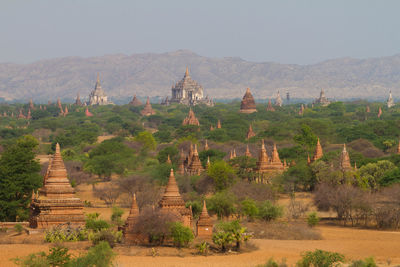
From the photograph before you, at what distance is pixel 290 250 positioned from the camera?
32.2m

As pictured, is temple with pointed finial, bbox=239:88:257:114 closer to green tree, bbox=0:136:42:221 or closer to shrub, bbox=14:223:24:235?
green tree, bbox=0:136:42:221

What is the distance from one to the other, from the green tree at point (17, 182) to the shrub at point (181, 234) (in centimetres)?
908

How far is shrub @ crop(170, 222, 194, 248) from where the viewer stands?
30.8m

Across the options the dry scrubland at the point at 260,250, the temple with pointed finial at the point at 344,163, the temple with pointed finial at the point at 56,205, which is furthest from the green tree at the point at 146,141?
the temple with pointed finial at the point at 56,205

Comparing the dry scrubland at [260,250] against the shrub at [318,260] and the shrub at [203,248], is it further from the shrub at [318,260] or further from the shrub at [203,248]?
the shrub at [318,260]

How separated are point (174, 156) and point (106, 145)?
7.32 m

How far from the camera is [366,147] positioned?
75000 millimetres

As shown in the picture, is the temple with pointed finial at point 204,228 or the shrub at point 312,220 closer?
the temple with pointed finial at point 204,228

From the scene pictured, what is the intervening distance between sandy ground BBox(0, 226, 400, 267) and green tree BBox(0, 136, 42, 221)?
7.27 metres

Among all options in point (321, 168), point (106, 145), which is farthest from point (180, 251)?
point (106, 145)

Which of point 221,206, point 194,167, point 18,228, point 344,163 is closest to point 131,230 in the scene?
point 18,228

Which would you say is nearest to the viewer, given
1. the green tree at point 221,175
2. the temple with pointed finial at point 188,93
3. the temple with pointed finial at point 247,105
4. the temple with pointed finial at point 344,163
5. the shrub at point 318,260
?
the shrub at point 318,260

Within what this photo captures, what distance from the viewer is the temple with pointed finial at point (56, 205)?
32688mm

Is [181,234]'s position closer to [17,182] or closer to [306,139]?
[17,182]
